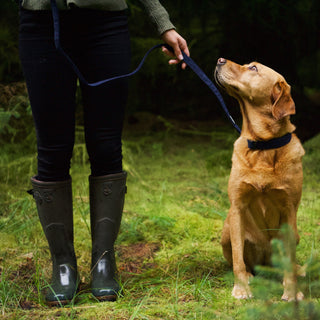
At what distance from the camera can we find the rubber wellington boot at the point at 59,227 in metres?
2.28

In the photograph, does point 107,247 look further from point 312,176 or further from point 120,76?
point 312,176

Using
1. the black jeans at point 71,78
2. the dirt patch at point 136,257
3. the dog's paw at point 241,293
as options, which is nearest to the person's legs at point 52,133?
the black jeans at point 71,78

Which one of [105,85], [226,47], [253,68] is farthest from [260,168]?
[226,47]

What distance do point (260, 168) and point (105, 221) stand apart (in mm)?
874

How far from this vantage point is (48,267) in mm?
2693

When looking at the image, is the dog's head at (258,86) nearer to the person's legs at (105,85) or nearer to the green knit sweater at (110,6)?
the green knit sweater at (110,6)

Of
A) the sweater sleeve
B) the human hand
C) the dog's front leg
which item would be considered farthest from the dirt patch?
the sweater sleeve

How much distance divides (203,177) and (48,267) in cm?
256

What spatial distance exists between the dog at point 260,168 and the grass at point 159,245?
0.21m

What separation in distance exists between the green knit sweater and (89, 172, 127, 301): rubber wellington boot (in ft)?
2.70

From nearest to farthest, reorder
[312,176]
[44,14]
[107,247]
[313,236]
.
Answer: [44,14], [107,247], [313,236], [312,176]

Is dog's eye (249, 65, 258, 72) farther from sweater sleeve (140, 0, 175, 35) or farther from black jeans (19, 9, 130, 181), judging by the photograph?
black jeans (19, 9, 130, 181)

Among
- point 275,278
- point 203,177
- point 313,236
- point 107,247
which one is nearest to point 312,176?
point 203,177

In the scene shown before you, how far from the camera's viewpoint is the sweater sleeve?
2.20 m
